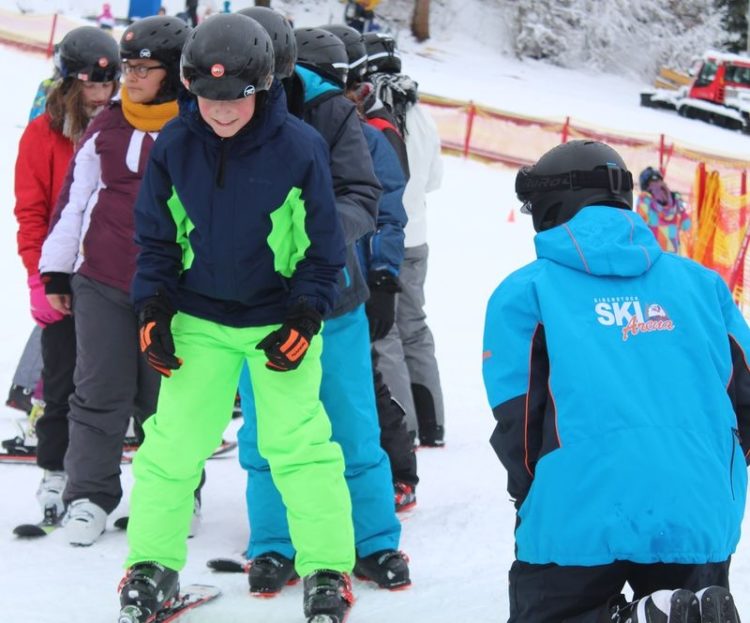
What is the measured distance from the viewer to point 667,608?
276 centimetres

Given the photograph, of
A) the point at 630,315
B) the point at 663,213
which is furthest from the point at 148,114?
the point at 663,213

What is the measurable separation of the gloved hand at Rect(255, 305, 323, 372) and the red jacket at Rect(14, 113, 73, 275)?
72.5 inches

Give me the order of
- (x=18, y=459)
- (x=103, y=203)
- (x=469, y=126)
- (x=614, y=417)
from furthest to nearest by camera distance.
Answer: (x=469, y=126) < (x=18, y=459) < (x=103, y=203) < (x=614, y=417)

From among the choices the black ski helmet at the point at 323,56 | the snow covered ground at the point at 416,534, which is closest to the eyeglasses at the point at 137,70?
the black ski helmet at the point at 323,56

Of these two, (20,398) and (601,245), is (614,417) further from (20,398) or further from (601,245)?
(20,398)

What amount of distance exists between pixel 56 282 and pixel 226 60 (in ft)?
5.31

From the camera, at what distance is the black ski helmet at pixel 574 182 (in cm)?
323

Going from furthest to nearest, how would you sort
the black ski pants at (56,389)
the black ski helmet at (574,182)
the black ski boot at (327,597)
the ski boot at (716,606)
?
1. the black ski pants at (56,389)
2. the black ski boot at (327,597)
3. the black ski helmet at (574,182)
4. the ski boot at (716,606)

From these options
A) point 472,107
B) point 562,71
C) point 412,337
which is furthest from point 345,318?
point 562,71

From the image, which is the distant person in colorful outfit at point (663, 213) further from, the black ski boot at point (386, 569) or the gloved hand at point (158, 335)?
the gloved hand at point (158, 335)

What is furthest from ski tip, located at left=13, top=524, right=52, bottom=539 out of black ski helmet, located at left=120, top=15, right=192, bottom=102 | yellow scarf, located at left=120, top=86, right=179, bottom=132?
black ski helmet, located at left=120, top=15, right=192, bottom=102

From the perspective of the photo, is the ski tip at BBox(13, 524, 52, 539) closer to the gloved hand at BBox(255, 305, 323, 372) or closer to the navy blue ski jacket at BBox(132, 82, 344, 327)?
the navy blue ski jacket at BBox(132, 82, 344, 327)

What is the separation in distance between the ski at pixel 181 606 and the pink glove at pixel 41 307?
1.40 metres

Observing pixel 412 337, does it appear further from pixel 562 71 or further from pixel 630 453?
pixel 562 71
